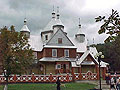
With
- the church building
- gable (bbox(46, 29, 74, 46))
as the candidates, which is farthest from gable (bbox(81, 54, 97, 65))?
gable (bbox(46, 29, 74, 46))

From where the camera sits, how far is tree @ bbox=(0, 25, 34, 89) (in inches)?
794

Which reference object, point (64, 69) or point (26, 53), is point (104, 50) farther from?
point (26, 53)

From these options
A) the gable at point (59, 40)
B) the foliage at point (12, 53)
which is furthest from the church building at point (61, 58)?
the foliage at point (12, 53)

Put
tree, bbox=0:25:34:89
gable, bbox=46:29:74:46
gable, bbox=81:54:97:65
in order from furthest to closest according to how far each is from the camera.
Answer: gable, bbox=46:29:74:46, gable, bbox=81:54:97:65, tree, bbox=0:25:34:89

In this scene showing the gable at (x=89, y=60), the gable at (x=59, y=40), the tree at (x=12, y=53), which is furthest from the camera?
the gable at (x=59, y=40)

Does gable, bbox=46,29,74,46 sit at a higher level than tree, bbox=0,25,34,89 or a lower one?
higher

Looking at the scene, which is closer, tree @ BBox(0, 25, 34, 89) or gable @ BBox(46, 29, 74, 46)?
tree @ BBox(0, 25, 34, 89)

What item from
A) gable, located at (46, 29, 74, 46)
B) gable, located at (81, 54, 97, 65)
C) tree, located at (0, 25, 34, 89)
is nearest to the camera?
tree, located at (0, 25, 34, 89)

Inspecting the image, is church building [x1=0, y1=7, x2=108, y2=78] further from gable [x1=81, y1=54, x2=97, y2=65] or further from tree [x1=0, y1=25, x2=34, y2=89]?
tree [x1=0, y1=25, x2=34, y2=89]

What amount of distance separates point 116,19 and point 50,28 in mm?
42132

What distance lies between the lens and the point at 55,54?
125 ft

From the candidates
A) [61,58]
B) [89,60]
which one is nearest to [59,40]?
[61,58]

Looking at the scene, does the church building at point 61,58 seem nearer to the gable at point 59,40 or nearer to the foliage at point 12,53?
the gable at point 59,40

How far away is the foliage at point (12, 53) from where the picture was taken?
20.2 meters
